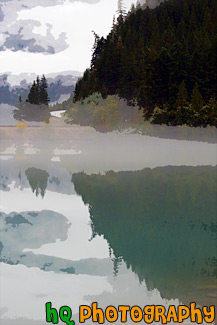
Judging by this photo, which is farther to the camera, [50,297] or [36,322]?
[50,297]

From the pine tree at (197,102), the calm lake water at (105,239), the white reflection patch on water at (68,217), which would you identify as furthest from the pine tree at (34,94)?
the white reflection patch on water at (68,217)

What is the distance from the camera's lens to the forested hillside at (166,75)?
3110 inches

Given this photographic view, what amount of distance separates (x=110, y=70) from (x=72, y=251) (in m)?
102

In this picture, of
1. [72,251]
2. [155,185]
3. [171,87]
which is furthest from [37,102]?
[72,251]

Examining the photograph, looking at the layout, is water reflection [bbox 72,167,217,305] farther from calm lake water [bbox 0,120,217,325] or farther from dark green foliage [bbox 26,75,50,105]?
dark green foliage [bbox 26,75,50,105]

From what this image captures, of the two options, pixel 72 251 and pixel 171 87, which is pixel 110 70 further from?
pixel 72 251

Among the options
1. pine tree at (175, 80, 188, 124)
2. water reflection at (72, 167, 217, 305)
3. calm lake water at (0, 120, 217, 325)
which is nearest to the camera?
calm lake water at (0, 120, 217, 325)

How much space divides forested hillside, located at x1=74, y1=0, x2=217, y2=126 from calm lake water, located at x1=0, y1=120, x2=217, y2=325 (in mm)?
34724

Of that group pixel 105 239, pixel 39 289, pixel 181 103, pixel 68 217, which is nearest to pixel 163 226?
pixel 105 239

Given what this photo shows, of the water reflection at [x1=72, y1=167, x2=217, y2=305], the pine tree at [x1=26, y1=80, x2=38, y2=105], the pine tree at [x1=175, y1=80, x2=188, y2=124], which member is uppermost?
the pine tree at [x1=26, y1=80, x2=38, y2=105]

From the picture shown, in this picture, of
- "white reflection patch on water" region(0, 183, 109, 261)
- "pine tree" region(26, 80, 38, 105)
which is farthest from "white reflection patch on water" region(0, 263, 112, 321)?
"pine tree" region(26, 80, 38, 105)

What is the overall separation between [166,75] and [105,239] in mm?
70655

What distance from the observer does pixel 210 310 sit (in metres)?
11.4

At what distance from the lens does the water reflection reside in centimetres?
1456
